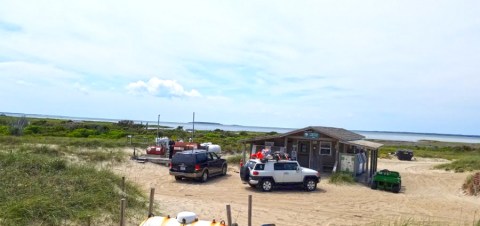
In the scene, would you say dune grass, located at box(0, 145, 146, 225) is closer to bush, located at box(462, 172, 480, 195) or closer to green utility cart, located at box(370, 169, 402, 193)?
green utility cart, located at box(370, 169, 402, 193)

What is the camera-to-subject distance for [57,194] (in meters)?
10.2

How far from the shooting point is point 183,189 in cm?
1912

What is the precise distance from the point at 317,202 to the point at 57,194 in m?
9.99

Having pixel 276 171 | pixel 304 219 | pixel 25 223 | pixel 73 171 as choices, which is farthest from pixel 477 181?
pixel 25 223

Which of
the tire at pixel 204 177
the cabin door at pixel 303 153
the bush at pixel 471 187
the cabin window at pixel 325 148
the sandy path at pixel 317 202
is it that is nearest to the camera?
the sandy path at pixel 317 202

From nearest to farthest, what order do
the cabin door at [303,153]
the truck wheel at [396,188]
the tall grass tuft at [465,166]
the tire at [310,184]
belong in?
Answer: the tire at [310,184]
the truck wheel at [396,188]
the cabin door at [303,153]
the tall grass tuft at [465,166]

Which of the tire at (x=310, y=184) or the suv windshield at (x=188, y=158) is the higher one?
the suv windshield at (x=188, y=158)

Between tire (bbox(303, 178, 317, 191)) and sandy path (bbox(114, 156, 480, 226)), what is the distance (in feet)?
0.86

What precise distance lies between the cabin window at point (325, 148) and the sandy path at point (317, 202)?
417 centimetres

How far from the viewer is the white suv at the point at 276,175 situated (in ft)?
63.4

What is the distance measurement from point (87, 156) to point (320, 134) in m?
13.9

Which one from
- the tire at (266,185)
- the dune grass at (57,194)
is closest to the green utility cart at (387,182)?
the tire at (266,185)

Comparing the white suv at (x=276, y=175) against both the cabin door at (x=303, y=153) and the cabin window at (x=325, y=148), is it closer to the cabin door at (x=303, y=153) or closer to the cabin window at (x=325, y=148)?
the cabin window at (x=325, y=148)

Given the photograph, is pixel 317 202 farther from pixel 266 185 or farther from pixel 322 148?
pixel 322 148
